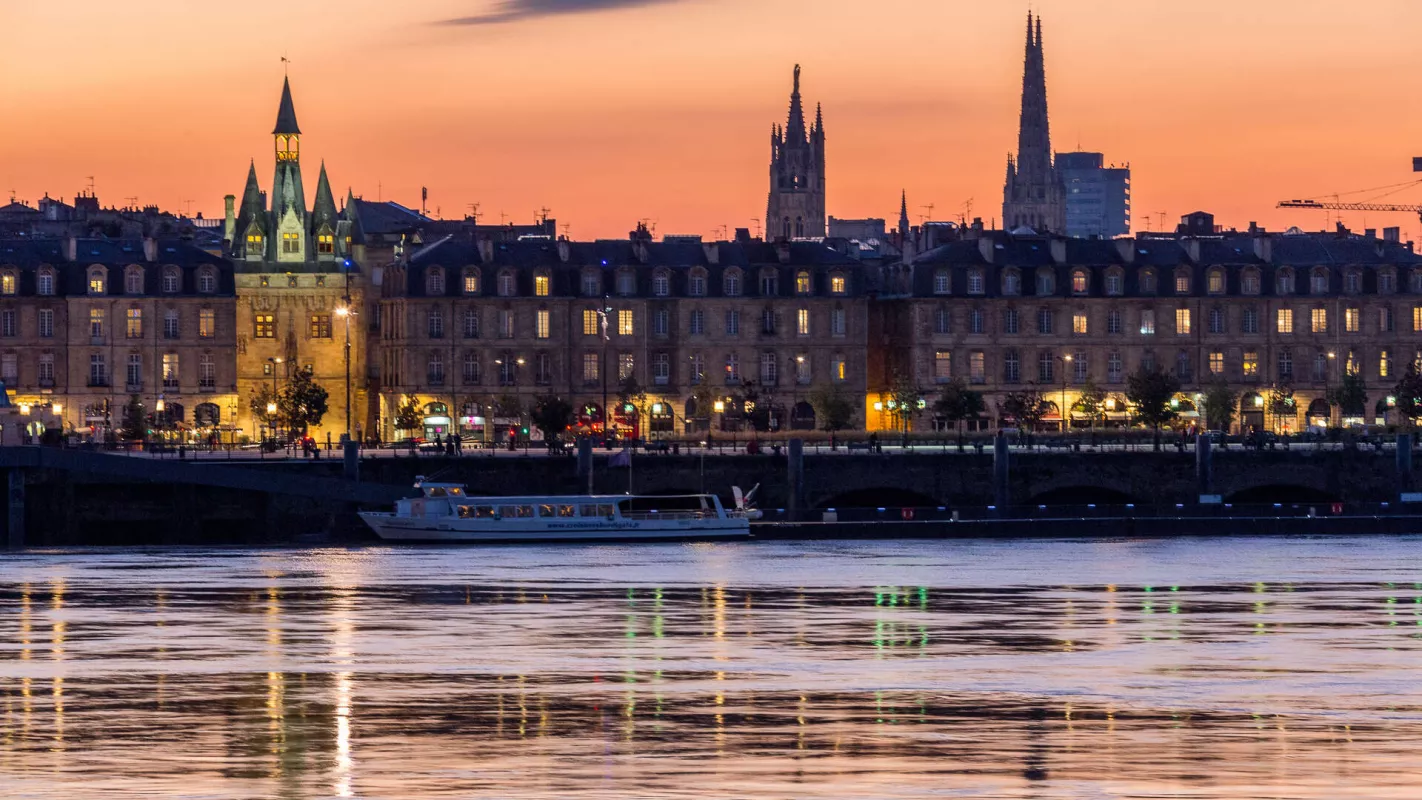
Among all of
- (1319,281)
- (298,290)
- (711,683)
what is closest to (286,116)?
(298,290)

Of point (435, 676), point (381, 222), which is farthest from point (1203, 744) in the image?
point (381, 222)

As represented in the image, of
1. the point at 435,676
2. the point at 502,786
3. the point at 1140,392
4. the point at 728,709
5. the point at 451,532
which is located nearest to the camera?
the point at 502,786

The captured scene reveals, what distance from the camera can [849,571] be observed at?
266 feet

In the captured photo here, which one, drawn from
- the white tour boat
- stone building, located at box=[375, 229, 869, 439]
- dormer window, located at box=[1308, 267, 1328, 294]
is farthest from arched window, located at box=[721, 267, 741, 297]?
the white tour boat

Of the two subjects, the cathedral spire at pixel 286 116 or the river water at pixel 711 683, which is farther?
the cathedral spire at pixel 286 116

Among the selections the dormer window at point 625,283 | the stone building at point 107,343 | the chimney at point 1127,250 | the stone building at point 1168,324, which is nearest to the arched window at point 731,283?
the dormer window at point 625,283

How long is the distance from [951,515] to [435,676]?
57310 millimetres

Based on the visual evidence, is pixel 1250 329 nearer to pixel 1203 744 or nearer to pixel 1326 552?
pixel 1326 552

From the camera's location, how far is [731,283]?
157250 millimetres

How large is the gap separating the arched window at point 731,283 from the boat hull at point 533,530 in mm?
57469

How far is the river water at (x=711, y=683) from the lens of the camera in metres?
38.2

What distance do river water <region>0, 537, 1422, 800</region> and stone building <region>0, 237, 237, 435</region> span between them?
7517 centimetres

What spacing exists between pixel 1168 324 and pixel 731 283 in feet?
82.5

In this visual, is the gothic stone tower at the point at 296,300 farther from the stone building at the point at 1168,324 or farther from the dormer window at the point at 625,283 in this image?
the stone building at the point at 1168,324
